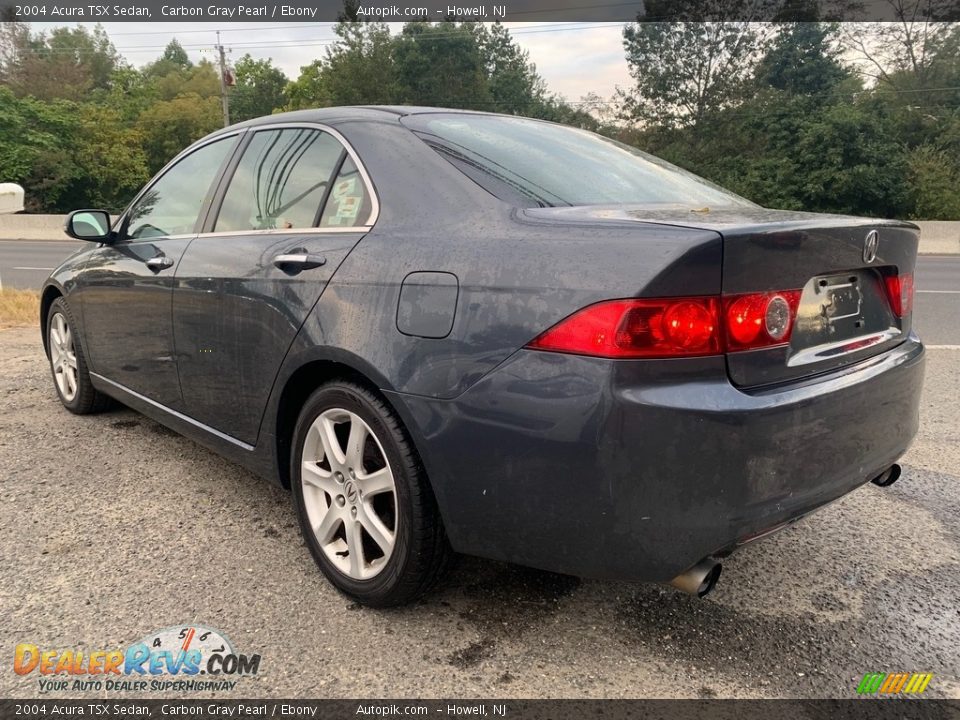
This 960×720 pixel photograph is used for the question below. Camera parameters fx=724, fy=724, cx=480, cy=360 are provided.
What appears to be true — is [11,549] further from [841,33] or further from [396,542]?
[841,33]

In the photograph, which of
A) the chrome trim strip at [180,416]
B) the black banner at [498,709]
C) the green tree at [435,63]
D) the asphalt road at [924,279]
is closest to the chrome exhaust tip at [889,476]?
the black banner at [498,709]

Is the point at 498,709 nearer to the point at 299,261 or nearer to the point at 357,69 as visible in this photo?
the point at 299,261

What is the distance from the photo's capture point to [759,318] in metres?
1.81

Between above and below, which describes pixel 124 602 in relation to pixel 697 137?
below

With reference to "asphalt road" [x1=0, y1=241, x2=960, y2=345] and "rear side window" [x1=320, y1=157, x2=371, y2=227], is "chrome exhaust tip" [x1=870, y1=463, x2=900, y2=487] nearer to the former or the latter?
"rear side window" [x1=320, y1=157, x2=371, y2=227]

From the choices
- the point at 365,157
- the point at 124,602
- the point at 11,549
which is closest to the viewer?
the point at 124,602

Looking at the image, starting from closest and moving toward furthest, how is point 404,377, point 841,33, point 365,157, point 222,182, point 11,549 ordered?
point 404,377 < point 365,157 < point 11,549 < point 222,182 < point 841,33

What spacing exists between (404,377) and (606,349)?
61 cm

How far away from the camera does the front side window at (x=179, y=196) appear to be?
3273 millimetres

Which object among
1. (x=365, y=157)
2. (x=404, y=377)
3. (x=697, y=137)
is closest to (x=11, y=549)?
(x=404, y=377)

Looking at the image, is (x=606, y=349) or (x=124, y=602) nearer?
(x=606, y=349)

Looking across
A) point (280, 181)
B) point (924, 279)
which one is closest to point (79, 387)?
point (280, 181)

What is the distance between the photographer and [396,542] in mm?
2160

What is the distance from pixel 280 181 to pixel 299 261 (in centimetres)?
56
